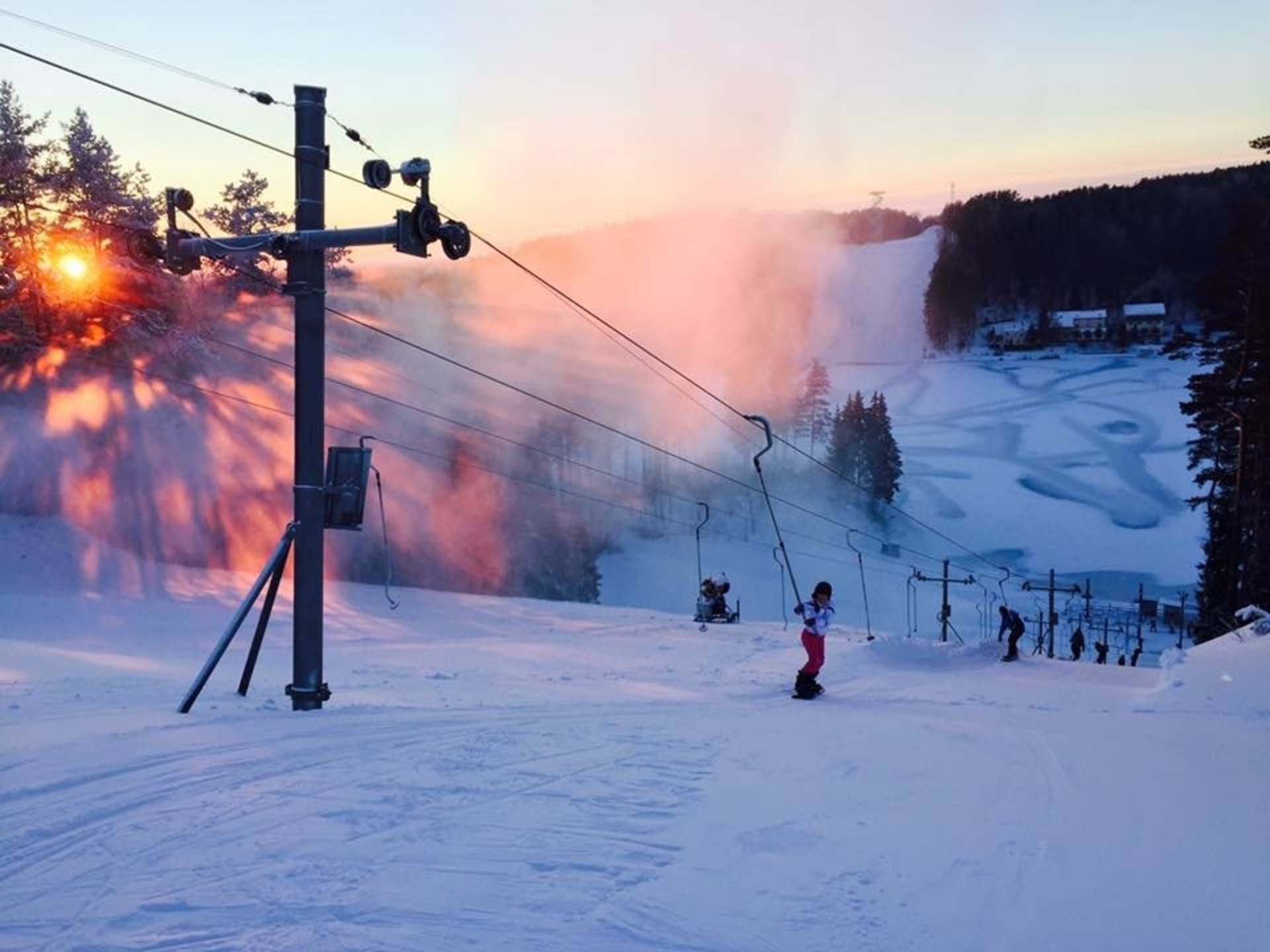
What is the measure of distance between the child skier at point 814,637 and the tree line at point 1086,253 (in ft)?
469

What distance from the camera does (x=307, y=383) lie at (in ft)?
33.8

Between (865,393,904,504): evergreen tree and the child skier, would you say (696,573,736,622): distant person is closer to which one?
the child skier

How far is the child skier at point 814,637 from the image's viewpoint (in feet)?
42.0

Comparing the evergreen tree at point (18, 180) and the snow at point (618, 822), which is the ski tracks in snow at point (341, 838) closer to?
the snow at point (618, 822)

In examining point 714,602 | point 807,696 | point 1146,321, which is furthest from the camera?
point 1146,321

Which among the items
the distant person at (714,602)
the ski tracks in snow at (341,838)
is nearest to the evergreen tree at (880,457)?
the distant person at (714,602)

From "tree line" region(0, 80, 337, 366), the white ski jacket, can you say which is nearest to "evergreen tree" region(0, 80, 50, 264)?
"tree line" region(0, 80, 337, 366)

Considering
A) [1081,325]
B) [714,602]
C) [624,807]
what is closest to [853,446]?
[714,602]

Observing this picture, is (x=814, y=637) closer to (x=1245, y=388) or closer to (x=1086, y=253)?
(x=1245, y=388)

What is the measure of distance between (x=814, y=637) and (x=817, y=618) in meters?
0.25

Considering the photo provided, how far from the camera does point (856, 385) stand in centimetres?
13012

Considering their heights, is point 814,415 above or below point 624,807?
above

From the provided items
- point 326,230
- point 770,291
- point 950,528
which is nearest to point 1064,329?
point 770,291

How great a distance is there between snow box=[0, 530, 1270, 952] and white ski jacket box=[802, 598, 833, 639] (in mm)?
935
